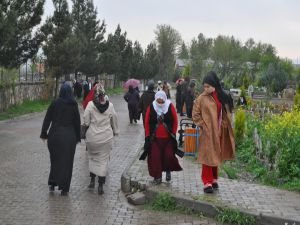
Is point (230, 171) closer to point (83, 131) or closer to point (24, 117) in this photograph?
point (83, 131)

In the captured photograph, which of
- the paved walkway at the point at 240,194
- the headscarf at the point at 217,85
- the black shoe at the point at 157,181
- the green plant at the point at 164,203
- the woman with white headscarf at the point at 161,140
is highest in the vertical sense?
the headscarf at the point at 217,85

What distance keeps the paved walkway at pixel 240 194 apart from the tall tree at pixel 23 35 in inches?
596

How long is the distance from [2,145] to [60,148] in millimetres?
6454

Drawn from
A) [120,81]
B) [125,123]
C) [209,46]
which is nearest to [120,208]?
[125,123]

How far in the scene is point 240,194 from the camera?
8.00m

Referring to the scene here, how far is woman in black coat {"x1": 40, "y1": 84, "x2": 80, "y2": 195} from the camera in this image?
8.47 m

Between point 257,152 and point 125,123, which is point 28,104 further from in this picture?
point 257,152

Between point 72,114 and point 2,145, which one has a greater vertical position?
point 72,114

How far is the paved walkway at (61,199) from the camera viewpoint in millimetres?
7113

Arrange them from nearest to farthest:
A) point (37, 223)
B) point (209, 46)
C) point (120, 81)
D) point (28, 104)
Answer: point (37, 223) → point (28, 104) → point (120, 81) → point (209, 46)

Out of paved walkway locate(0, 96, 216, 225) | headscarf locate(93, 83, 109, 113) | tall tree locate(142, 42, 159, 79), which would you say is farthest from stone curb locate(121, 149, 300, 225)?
tall tree locate(142, 42, 159, 79)

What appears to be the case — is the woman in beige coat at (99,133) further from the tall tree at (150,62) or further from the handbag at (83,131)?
the tall tree at (150,62)

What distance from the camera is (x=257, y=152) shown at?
11.5m

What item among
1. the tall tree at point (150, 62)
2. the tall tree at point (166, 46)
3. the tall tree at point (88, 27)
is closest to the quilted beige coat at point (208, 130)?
the tall tree at point (88, 27)
